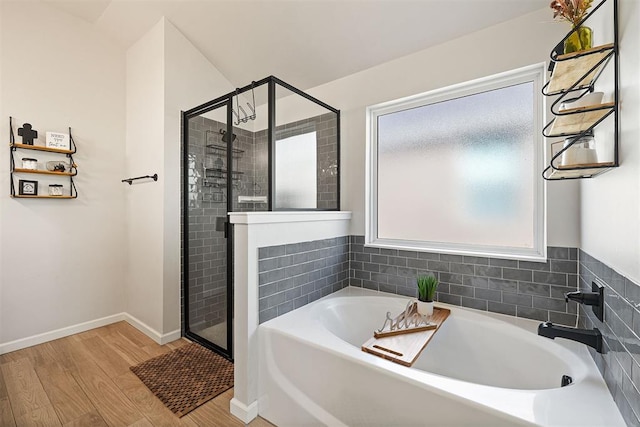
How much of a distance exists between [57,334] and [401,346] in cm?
316

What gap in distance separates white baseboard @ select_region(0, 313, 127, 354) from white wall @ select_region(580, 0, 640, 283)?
3.93 meters

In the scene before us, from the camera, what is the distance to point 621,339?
3.04 ft

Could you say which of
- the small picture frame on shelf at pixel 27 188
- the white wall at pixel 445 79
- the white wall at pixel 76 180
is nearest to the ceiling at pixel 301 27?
the white wall at pixel 445 79

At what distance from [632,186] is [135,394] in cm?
270

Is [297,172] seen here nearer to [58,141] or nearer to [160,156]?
[160,156]

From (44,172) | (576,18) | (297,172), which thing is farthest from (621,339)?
(44,172)

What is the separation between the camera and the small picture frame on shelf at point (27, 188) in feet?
8.11

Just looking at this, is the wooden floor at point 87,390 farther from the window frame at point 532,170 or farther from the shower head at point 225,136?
the shower head at point 225,136

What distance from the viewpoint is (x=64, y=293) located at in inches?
108

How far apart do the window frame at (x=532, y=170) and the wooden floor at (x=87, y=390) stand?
1.60m

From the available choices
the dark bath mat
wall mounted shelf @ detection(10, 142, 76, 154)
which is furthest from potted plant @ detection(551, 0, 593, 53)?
wall mounted shelf @ detection(10, 142, 76, 154)

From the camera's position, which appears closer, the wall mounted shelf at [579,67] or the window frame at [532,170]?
the wall mounted shelf at [579,67]

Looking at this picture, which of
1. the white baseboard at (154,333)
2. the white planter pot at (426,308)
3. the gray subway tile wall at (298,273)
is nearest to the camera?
the gray subway tile wall at (298,273)

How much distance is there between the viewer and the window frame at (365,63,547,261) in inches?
70.8
